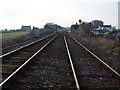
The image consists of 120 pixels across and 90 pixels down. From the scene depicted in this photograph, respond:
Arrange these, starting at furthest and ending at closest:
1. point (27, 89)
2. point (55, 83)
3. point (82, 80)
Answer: point (82, 80) → point (55, 83) → point (27, 89)

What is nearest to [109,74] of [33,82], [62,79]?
[62,79]

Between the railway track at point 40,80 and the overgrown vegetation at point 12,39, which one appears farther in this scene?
the overgrown vegetation at point 12,39

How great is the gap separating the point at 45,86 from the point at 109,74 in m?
3.30

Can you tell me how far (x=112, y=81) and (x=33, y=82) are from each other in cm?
257

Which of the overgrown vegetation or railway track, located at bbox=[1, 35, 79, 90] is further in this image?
the overgrown vegetation

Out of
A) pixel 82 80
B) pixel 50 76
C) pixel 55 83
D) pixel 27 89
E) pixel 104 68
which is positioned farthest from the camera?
pixel 104 68

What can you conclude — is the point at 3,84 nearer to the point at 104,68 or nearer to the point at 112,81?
the point at 112,81

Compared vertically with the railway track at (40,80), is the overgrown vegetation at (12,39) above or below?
above

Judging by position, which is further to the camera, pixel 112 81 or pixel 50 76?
pixel 50 76

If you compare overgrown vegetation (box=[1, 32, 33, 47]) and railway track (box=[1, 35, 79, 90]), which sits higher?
overgrown vegetation (box=[1, 32, 33, 47])

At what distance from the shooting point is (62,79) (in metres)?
10.2

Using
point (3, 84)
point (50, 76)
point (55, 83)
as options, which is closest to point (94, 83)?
point (55, 83)

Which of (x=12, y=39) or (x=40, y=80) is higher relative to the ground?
(x=12, y=39)

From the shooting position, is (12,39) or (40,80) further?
(12,39)
